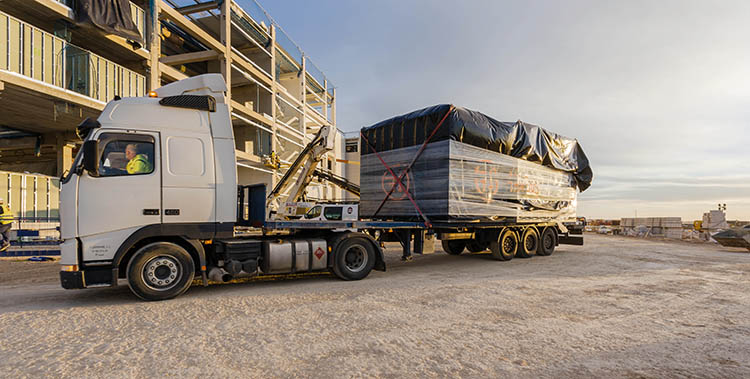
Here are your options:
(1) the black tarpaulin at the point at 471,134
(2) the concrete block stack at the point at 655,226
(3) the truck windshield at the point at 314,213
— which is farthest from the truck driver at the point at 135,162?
(2) the concrete block stack at the point at 655,226

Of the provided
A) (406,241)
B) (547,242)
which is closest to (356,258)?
(406,241)

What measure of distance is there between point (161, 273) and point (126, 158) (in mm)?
1841

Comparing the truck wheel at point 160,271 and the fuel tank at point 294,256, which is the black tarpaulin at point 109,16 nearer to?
the truck wheel at point 160,271

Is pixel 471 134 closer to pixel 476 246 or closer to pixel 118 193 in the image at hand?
pixel 476 246

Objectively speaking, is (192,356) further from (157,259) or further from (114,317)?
(157,259)

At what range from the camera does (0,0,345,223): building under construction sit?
38.8 feet

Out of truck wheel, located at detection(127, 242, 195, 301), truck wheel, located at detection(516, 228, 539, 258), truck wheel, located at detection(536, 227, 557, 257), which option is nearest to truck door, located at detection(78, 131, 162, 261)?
truck wheel, located at detection(127, 242, 195, 301)

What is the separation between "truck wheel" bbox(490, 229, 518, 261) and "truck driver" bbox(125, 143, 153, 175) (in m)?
8.86

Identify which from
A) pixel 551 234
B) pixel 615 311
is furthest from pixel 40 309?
pixel 551 234

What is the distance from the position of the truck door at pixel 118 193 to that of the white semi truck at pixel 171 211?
0.04ft

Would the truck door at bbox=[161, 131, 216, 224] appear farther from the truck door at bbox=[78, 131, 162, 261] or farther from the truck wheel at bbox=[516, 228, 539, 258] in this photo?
the truck wheel at bbox=[516, 228, 539, 258]

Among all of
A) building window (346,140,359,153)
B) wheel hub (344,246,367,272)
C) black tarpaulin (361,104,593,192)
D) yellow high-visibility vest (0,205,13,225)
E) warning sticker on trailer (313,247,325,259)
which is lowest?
wheel hub (344,246,367,272)

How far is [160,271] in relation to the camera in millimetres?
6141

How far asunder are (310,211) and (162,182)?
5.37 meters
